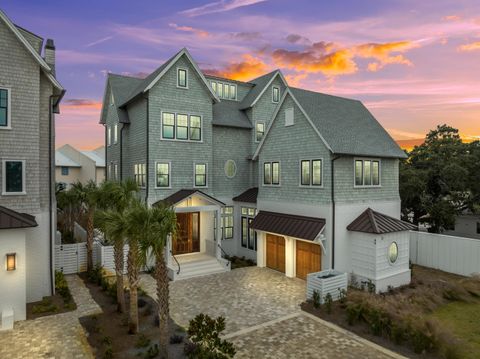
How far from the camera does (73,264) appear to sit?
63.2 ft

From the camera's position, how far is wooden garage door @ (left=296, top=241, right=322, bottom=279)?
59.3ft

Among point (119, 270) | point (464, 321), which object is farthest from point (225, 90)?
point (464, 321)

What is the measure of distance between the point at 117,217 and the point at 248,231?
13744 mm

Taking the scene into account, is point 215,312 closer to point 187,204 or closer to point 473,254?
point 187,204

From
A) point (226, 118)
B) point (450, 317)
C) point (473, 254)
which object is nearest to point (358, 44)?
point (226, 118)

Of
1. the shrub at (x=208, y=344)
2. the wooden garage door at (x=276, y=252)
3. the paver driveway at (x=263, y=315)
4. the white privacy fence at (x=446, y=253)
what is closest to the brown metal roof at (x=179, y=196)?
the paver driveway at (x=263, y=315)

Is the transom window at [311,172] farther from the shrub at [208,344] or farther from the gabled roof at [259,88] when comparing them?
the shrub at [208,344]

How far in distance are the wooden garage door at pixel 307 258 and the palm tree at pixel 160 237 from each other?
10.7 m

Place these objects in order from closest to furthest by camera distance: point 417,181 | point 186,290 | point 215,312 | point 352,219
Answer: point 215,312 → point 186,290 → point 352,219 → point 417,181

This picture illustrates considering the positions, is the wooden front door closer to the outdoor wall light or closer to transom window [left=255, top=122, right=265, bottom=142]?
transom window [left=255, top=122, right=265, bottom=142]

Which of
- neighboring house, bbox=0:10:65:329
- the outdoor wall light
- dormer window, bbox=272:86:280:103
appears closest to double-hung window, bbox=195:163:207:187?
dormer window, bbox=272:86:280:103

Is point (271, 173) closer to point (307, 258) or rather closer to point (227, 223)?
point (227, 223)

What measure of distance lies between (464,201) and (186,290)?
23.6m

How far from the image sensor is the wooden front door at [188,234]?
22.1 m
